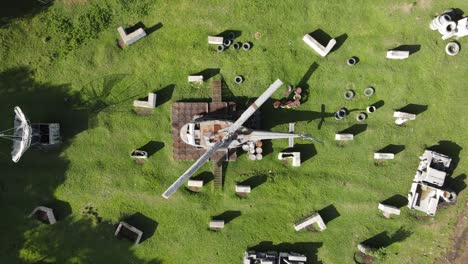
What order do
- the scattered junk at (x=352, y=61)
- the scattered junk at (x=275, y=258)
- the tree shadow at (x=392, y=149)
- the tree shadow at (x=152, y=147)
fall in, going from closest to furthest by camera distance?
1. the scattered junk at (x=275, y=258)
2. the scattered junk at (x=352, y=61)
3. the tree shadow at (x=392, y=149)
4. the tree shadow at (x=152, y=147)

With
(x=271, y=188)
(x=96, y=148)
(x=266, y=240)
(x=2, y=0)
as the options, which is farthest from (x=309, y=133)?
(x=2, y=0)

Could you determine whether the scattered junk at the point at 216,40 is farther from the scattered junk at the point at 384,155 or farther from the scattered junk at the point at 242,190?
the scattered junk at the point at 384,155

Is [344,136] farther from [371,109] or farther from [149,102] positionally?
[149,102]

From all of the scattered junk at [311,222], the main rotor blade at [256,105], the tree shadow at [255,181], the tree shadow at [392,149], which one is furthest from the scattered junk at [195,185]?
the tree shadow at [392,149]

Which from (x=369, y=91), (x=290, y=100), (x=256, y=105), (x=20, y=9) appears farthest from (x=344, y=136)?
(x=20, y=9)

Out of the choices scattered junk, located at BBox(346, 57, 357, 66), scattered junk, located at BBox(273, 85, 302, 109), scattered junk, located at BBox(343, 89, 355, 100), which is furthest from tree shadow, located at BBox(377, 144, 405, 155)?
scattered junk, located at BBox(273, 85, 302, 109)

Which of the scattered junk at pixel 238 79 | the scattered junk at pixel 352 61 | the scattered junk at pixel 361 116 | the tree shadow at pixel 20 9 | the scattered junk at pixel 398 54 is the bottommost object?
the scattered junk at pixel 361 116

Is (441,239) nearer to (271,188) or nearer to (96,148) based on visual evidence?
(271,188)

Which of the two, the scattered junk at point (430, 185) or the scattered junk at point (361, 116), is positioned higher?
the scattered junk at point (361, 116)
